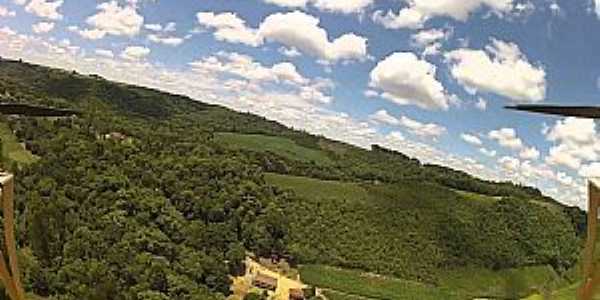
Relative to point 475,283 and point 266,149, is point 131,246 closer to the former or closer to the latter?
point 475,283

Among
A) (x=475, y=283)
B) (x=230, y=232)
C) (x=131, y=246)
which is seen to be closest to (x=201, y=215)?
(x=230, y=232)

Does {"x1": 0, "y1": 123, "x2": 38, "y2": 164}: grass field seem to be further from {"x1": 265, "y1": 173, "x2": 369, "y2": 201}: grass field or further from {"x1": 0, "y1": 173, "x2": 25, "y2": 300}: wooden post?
{"x1": 0, "y1": 173, "x2": 25, "y2": 300}: wooden post

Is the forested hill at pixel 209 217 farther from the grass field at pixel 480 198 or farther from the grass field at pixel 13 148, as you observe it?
the grass field at pixel 13 148

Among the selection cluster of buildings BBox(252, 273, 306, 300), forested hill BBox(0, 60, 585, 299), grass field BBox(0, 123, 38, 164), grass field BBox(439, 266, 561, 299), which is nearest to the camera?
forested hill BBox(0, 60, 585, 299)

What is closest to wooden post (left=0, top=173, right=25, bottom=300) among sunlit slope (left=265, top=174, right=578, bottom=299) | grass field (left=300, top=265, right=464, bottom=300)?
grass field (left=300, top=265, right=464, bottom=300)

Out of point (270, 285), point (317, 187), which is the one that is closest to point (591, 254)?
point (270, 285)
